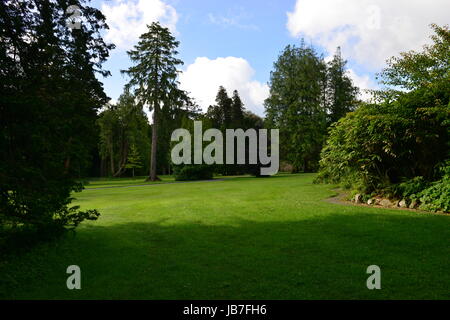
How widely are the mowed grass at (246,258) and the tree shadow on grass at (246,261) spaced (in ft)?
0.04

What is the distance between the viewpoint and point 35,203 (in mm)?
5109

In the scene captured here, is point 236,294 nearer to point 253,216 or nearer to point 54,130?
point 54,130

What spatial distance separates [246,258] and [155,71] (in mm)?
30442

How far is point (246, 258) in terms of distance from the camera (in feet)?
17.6

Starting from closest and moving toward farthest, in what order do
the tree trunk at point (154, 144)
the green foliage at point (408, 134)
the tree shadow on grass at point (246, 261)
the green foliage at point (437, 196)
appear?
the tree shadow on grass at point (246, 261) < the green foliage at point (437, 196) < the green foliage at point (408, 134) < the tree trunk at point (154, 144)

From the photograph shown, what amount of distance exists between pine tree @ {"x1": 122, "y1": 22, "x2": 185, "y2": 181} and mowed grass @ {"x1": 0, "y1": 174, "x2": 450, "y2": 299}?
82.8ft

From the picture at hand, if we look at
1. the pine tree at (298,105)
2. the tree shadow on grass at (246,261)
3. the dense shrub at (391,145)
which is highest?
the pine tree at (298,105)

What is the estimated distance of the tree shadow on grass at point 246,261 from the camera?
4.02 m

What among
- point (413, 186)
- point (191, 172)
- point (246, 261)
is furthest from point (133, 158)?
point (246, 261)

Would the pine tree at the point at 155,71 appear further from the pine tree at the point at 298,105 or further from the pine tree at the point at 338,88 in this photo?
the pine tree at the point at 338,88

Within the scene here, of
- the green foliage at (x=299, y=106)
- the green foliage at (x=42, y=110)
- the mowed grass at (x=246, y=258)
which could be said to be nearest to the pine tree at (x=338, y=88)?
the green foliage at (x=299, y=106)

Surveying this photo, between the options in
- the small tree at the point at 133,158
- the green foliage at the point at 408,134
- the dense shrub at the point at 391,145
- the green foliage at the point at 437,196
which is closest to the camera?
the green foliage at the point at 437,196

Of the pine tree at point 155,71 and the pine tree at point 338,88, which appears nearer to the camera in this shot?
the pine tree at point 155,71
